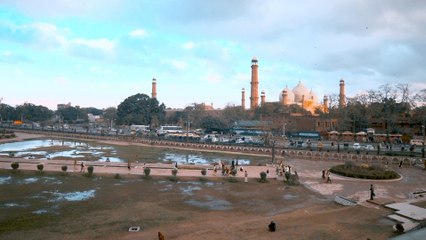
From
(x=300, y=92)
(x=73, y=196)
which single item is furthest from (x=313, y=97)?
(x=73, y=196)

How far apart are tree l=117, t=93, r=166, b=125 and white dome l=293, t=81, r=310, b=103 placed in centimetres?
4315

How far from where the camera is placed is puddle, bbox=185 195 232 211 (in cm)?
2116

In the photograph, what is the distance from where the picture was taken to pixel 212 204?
2195cm

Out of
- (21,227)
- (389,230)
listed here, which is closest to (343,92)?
(389,230)

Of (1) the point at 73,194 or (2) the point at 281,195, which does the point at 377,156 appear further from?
(1) the point at 73,194

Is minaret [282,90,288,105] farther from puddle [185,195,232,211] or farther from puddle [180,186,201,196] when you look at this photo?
puddle [185,195,232,211]

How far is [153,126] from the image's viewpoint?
108562 mm

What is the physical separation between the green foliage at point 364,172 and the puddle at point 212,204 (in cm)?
1562

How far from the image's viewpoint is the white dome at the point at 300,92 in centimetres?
11093

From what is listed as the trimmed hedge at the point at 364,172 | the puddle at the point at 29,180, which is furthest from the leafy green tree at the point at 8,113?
the trimmed hedge at the point at 364,172

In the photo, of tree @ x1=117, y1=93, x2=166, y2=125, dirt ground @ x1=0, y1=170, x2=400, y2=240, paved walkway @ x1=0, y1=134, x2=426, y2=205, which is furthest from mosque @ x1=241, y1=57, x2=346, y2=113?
dirt ground @ x1=0, y1=170, x2=400, y2=240

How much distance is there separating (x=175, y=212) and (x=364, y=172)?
20536mm

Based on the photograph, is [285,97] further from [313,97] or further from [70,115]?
[70,115]

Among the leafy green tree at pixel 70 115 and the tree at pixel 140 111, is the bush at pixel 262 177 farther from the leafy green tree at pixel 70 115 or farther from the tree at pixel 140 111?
Answer: the leafy green tree at pixel 70 115
